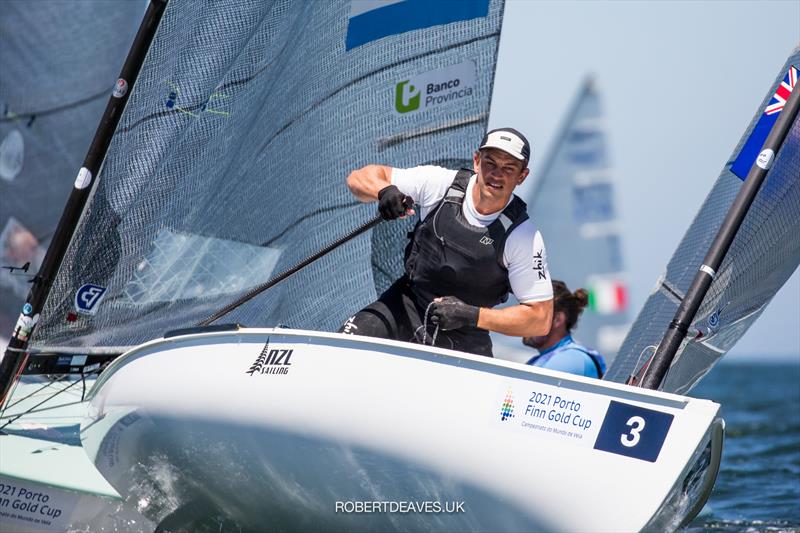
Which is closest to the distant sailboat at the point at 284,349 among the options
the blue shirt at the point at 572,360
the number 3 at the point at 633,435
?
the number 3 at the point at 633,435

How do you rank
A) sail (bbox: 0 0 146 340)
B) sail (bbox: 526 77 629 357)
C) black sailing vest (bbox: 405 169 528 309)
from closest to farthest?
1. black sailing vest (bbox: 405 169 528 309)
2. sail (bbox: 0 0 146 340)
3. sail (bbox: 526 77 629 357)

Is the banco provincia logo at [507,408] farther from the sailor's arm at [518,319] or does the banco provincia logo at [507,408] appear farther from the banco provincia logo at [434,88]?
the banco provincia logo at [434,88]

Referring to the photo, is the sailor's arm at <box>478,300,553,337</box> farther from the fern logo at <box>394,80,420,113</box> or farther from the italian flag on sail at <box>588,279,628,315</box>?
the italian flag on sail at <box>588,279,628,315</box>

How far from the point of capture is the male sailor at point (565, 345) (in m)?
4.50

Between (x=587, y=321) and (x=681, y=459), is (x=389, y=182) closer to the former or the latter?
(x=681, y=459)

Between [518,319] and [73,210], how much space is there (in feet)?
→ 6.14

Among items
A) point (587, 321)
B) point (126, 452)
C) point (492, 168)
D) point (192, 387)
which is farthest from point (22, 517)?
point (587, 321)

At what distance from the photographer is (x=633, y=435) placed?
303 cm

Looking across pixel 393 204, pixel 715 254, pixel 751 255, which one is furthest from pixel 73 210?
pixel 751 255

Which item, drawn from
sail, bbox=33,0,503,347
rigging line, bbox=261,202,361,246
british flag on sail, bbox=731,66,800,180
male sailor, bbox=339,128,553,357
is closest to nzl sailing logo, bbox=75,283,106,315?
sail, bbox=33,0,503,347

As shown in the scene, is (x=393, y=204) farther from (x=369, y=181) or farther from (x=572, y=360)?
(x=572, y=360)

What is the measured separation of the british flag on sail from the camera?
13.8ft

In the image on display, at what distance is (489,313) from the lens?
357 centimetres

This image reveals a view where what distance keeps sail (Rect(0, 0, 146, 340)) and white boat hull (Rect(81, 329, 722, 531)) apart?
10.4ft
